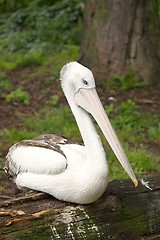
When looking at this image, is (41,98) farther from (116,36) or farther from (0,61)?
(0,61)

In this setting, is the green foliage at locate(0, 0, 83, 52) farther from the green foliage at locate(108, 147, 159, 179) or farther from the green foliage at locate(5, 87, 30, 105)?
the green foliage at locate(108, 147, 159, 179)

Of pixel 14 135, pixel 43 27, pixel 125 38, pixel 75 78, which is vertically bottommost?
pixel 43 27

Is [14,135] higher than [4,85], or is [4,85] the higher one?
[14,135]

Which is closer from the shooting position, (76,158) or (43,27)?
(76,158)

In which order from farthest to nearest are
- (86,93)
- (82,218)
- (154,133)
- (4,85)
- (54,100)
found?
1. (4,85)
2. (54,100)
3. (154,133)
4. (86,93)
5. (82,218)

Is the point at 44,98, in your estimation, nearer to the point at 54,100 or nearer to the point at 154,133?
the point at 54,100

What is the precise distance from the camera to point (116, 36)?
25.4 ft

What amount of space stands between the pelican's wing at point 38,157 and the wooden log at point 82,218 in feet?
0.59

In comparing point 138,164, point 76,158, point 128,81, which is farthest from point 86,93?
point 128,81

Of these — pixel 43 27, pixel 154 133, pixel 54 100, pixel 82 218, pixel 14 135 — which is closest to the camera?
pixel 82 218

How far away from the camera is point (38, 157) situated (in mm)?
3512

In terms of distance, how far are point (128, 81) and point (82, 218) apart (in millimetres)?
4477

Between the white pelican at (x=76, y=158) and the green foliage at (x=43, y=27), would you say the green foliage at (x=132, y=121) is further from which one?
the green foliage at (x=43, y=27)

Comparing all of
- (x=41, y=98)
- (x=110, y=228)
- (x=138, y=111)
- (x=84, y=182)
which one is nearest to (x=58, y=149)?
(x=84, y=182)
